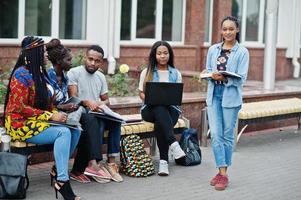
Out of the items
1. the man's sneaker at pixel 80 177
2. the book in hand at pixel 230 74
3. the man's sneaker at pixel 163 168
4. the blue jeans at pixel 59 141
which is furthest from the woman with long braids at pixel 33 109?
the book in hand at pixel 230 74

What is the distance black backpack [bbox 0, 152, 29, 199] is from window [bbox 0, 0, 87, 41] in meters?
7.90

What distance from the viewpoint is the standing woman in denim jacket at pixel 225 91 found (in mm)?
7238

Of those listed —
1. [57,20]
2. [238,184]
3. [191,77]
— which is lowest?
[238,184]

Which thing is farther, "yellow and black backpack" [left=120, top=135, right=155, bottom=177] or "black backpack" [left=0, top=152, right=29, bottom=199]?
"yellow and black backpack" [left=120, top=135, right=155, bottom=177]

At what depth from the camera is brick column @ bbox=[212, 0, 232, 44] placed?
18188 mm

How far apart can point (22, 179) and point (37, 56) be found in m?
1.30


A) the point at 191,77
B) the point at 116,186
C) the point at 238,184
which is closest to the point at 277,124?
the point at 191,77

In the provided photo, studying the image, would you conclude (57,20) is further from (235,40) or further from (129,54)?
(235,40)

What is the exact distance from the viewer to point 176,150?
805cm

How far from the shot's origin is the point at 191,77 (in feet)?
42.5

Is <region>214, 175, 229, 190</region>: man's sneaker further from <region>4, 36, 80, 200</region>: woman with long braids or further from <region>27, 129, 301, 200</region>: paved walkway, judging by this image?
<region>4, 36, 80, 200</region>: woman with long braids

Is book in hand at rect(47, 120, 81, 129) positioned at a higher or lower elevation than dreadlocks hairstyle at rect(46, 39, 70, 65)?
lower

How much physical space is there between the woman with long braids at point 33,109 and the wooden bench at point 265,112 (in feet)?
11.7

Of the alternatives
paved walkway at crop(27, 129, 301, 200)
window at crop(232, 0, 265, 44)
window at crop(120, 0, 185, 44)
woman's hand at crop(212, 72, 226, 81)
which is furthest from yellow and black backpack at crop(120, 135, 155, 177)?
window at crop(232, 0, 265, 44)
